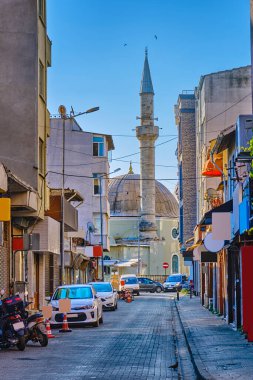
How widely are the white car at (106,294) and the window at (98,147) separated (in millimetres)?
35390

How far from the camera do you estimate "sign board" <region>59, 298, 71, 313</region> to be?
2845cm

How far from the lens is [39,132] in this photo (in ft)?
116

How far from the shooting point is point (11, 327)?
20.2 meters

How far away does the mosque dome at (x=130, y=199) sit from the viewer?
123438 millimetres

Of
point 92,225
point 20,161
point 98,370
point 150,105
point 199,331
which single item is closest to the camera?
point 98,370

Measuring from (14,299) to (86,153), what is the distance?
59143mm

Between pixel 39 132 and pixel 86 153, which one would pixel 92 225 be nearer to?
pixel 86 153

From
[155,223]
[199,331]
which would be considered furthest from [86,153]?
[199,331]

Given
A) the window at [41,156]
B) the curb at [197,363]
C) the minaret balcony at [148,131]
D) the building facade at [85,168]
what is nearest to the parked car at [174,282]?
the building facade at [85,168]

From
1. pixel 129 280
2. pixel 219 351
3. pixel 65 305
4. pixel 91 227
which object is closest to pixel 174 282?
pixel 129 280

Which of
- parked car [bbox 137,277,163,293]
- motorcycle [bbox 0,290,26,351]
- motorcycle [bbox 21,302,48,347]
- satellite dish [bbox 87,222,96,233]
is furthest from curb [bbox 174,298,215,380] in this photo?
parked car [bbox 137,277,163,293]

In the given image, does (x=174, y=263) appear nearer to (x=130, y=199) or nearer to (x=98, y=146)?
(x=130, y=199)

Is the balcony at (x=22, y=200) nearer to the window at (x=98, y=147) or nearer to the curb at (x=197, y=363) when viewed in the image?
the curb at (x=197, y=363)

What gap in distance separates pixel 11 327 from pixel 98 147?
60.8 m
